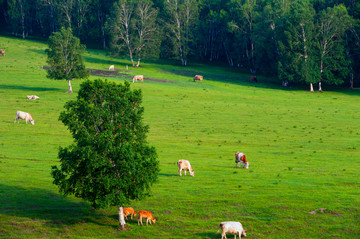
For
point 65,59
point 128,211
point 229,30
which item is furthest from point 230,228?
point 229,30

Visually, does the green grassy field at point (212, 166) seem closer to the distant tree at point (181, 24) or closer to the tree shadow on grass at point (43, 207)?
the tree shadow on grass at point (43, 207)

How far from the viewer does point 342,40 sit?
311ft

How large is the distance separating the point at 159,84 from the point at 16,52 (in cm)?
4338

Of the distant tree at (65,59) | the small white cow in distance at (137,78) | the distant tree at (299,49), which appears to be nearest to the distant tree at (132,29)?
the small white cow in distance at (137,78)

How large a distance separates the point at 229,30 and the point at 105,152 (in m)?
97.4

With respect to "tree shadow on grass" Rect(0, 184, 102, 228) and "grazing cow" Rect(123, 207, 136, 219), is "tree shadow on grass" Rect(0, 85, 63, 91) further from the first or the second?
"grazing cow" Rect(123, 207, 136, 219)

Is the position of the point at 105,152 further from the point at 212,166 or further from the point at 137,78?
the point at 137,78

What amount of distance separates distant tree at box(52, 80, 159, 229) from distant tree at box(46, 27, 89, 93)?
50.4 m

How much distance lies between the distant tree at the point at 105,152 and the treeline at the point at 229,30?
234ft

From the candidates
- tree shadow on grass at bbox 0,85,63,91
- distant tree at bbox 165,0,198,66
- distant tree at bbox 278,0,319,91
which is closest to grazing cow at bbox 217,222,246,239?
tree shadow on grass at bbox 0,85,63,91

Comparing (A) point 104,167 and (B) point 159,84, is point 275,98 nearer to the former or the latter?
(B) point 159,84

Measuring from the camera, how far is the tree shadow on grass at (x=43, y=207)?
26281 millimetres

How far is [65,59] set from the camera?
74688mm

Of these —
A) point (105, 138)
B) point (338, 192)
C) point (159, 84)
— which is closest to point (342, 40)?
point (159, 84)
